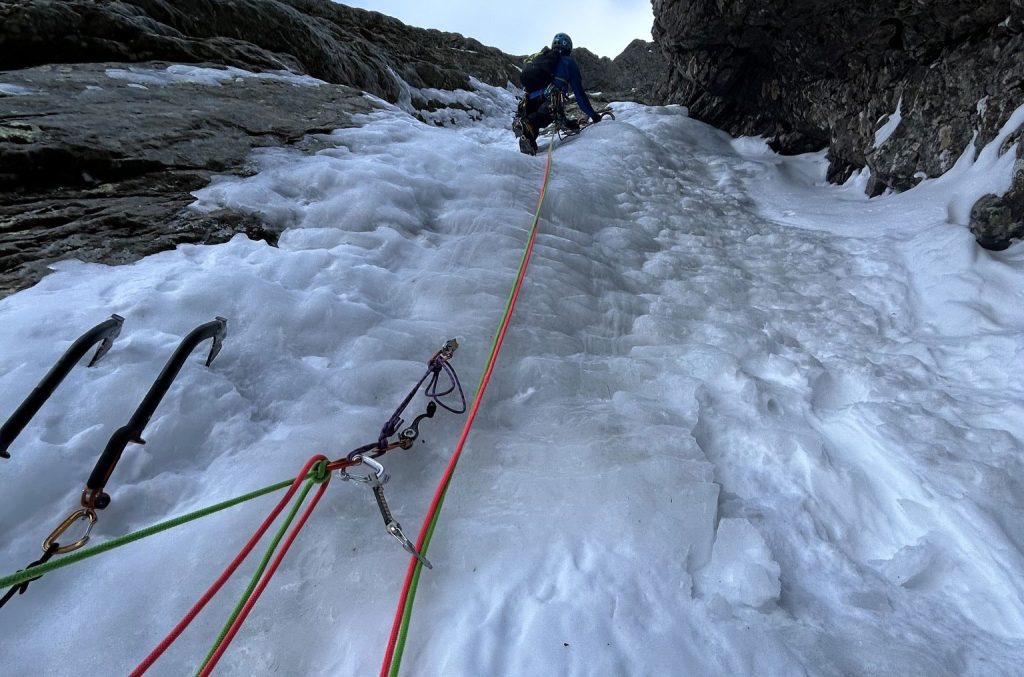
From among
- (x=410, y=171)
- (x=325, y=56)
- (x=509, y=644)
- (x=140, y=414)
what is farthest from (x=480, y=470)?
(x=325, y=56)

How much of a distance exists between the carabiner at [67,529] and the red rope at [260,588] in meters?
0.42

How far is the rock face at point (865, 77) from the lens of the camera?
346 centimetres

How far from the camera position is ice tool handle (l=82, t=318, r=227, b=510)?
1256 mm

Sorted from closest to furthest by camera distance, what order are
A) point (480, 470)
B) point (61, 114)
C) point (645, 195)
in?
point (480, 470), point (61, 114), point (645, 195)

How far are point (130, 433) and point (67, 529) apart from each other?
262 millimetres

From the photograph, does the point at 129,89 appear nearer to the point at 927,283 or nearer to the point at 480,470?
the point at 480,470

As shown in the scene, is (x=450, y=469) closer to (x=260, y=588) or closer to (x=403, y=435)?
(x=403, y=435)

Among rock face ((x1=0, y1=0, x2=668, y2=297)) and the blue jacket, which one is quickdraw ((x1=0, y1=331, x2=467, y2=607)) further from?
the blue jacket

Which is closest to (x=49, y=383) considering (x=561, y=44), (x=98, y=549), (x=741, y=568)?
(x=98, y=549)

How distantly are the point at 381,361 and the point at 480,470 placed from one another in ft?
2.14

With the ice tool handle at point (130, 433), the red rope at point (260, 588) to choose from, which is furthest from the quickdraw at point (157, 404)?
the red rope at point (260, 588)

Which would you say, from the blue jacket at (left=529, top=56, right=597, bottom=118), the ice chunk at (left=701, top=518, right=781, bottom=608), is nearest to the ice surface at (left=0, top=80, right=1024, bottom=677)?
the ice chunk at (left=701, top=518, right=781, bottom=608)

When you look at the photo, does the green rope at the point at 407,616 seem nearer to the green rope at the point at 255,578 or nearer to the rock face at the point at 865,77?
the green rope at the point at 255,578

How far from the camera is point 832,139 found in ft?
17.6
